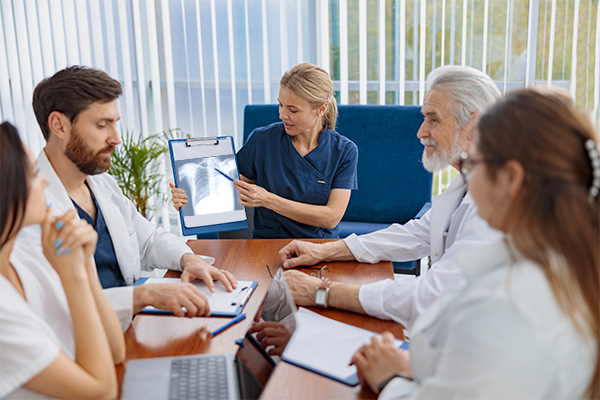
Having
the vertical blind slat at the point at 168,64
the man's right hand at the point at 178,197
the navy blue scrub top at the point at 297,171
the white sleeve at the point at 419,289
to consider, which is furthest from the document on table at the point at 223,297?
the vertical blind slat at the point at 168,64

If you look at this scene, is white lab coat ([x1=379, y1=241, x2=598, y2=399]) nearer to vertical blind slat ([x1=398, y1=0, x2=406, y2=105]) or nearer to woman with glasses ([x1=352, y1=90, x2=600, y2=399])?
woman with glasses ([x1=352, y1=90, x2=600, y2=399])

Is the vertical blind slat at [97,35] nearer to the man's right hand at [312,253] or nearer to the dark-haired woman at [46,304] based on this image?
the man's right hand at [312,253]

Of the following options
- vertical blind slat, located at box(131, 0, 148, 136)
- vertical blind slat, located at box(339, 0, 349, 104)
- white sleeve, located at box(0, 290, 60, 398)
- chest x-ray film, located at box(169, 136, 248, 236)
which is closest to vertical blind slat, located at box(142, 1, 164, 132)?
vertical blind slat, located at box(131, 0, 148, 136)

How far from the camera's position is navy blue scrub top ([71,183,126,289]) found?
5.61 ft

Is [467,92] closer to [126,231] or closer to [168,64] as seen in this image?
[126,231]

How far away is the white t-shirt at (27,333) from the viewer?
0.98 m

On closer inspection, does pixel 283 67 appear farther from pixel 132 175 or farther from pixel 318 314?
pixel 318 314

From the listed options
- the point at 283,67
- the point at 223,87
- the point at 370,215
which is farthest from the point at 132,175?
the point at 370,215

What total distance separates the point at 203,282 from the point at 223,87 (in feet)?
8.31

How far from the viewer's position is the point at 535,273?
0.84 m

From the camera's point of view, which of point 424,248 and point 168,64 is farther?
point 168,64

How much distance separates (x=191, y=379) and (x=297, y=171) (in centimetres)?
140

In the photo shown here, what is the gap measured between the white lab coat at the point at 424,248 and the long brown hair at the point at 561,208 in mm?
582

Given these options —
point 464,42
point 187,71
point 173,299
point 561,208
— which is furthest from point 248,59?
point 561,208
